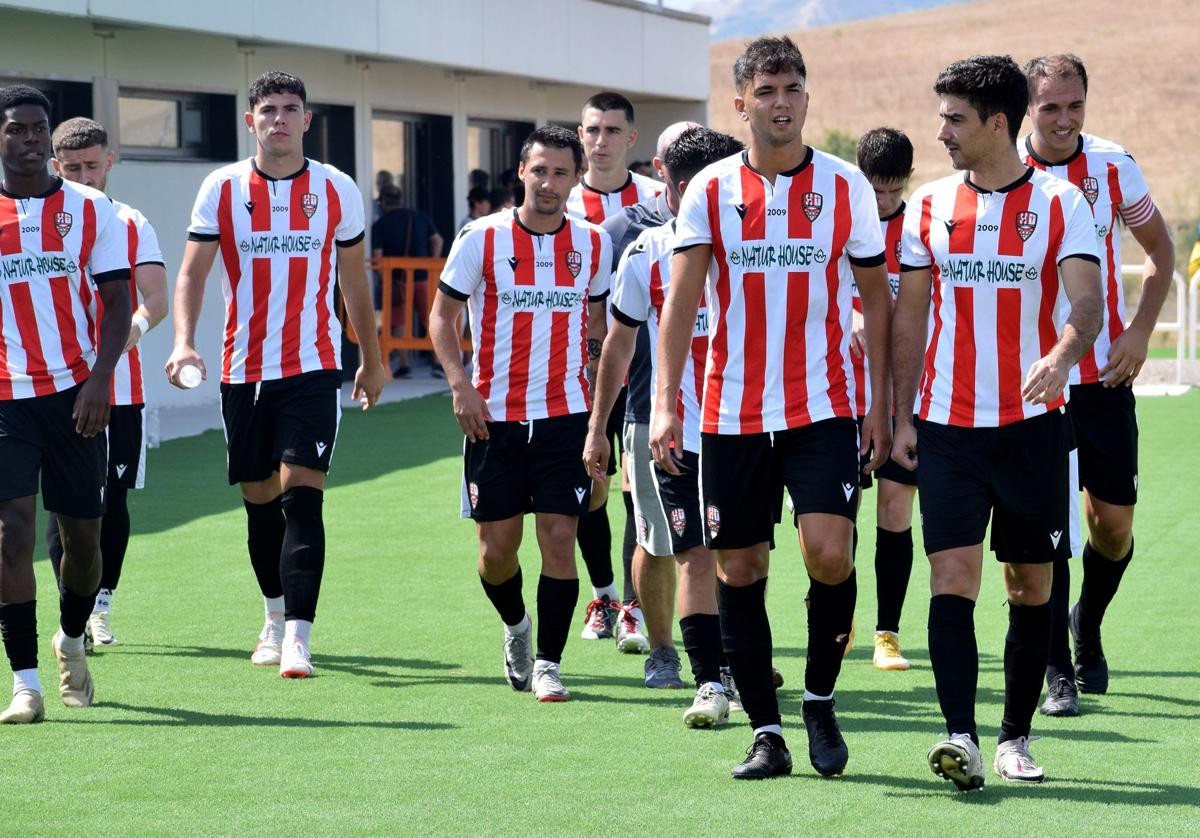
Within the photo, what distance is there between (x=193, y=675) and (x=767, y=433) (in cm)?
266

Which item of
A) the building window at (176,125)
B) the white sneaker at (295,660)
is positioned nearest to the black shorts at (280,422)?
the white sneaker at (295,660)

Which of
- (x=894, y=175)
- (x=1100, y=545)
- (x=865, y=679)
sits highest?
(x=894, y=175)

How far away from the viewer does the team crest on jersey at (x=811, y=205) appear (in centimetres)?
517

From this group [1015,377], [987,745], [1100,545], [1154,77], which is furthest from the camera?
[1154,77]

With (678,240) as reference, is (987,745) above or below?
below

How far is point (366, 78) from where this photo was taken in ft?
63.9

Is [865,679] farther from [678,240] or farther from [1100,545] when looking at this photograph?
[678,240]

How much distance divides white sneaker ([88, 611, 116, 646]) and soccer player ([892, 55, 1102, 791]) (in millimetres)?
3656

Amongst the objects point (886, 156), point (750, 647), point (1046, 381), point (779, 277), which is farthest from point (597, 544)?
point (1046, 381)

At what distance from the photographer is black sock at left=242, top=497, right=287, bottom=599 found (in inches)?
283

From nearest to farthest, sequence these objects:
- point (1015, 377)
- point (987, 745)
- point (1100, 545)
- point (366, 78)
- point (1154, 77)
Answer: point (1015, 377) → point (987, 745) → point (1100, 545) → point (366, 78) → point (1154, 77)

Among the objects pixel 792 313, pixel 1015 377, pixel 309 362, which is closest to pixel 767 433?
pixel 792 313

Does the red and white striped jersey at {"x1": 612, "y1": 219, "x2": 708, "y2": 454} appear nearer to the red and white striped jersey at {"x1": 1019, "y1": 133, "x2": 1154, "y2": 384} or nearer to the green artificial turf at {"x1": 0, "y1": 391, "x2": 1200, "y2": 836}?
the green artificial turf at {"x1": 0, "y1": 391, "x2": 1200, "y2": 836}

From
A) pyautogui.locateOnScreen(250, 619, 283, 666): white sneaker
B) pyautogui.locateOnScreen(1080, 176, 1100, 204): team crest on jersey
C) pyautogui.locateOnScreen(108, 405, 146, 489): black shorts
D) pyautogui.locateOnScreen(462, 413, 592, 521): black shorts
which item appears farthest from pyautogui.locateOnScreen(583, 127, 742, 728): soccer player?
pyautogui.locateOnScreen(108, 405, 146, 489): black shorts
